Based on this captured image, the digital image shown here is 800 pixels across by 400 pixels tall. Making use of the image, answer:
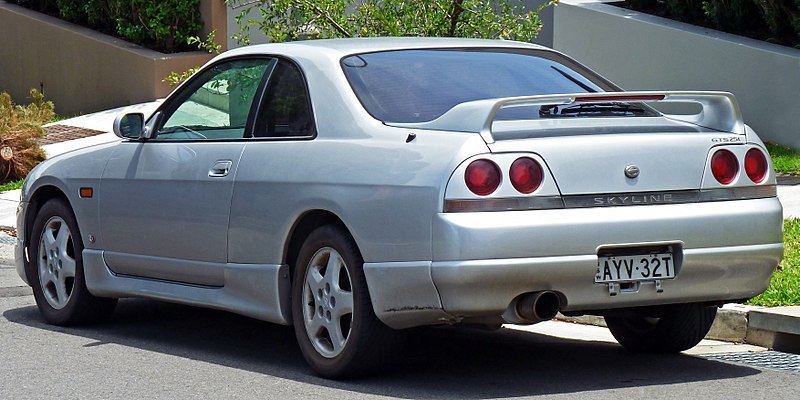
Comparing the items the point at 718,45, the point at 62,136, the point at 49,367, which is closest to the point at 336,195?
the point at 49,367

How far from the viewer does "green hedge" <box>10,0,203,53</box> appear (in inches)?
786

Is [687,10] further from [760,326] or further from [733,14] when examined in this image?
[760,326]

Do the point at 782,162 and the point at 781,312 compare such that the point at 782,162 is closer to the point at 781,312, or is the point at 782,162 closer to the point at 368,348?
the point at 781,312

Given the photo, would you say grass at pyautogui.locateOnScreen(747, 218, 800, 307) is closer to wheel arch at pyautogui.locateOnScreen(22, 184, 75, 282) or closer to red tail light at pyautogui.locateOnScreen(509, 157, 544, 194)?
red tail light at pyautogui.locateOnScreen(509, 157, 544, 194)

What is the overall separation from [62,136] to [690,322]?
A: 491 inches

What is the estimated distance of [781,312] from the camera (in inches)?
286

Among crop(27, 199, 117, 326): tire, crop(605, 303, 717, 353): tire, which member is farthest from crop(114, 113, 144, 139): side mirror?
crop(605, 303, 717, 353): tire

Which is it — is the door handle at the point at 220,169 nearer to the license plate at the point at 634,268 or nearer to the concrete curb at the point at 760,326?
the license plate at the point at 634,268

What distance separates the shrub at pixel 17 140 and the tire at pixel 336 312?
31.4ft

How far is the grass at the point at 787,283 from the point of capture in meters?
7.61

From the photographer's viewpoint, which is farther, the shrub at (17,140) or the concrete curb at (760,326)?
the shrub at (17,140)

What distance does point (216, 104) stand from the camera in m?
7.79

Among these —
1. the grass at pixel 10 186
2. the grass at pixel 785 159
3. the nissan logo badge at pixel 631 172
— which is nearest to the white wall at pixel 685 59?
the grass at pixel 785 159

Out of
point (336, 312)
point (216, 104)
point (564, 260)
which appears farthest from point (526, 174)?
point (216, 104)
